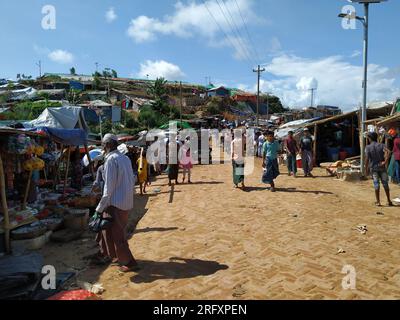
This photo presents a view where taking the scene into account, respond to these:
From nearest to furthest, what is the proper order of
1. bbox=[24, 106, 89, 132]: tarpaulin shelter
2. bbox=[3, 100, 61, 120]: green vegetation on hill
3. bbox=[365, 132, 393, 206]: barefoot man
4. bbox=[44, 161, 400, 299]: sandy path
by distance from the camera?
bbox=[44, 161, 400, 299]: sandy path
bbox=[365, 132, 393, 206]: barefoot man
bbox=[24, 106, 89, 132]: tarpaulin shelter
bbox=[3, 100, 61, 120]: green vegetation on hill

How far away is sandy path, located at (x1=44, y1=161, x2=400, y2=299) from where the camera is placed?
422cm

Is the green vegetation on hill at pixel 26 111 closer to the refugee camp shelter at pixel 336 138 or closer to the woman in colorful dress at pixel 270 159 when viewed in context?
the woman in colorful dress at pixel 270 159

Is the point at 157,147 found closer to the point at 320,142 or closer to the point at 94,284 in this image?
the point at 320,142

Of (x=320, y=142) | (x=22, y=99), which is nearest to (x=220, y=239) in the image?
(x=320, y=142)

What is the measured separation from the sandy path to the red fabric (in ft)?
0.85

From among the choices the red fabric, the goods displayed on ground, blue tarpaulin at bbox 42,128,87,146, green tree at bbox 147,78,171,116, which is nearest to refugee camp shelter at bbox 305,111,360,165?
the goods displayed on ground

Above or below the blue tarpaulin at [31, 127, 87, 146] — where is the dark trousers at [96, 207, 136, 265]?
below

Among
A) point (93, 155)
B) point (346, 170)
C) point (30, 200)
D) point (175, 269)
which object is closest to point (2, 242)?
point (30, 200)

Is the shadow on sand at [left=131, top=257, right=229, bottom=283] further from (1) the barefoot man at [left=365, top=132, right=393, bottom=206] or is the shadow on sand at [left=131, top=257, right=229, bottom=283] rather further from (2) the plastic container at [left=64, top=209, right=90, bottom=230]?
(1) the barefoot man at [left=365, top=132, right=393, bottom=206]

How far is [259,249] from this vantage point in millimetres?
5551

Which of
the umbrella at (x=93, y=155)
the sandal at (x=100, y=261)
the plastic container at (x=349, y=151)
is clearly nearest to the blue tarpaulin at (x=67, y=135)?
the umbrella at (x=93, y=155)

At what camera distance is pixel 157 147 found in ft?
50.8

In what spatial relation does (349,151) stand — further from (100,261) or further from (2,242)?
(2,242)

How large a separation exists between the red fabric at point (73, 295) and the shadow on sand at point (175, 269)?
0.65 metres
